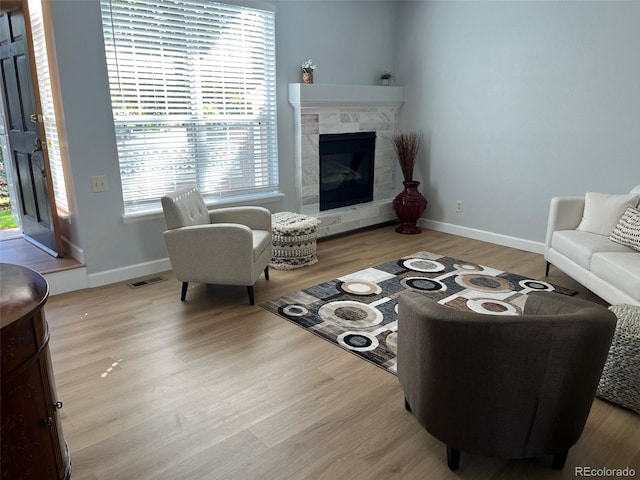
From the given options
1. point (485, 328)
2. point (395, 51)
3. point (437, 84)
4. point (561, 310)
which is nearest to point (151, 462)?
point (485, 328)

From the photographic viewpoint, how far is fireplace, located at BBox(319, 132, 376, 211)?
16.6 feet

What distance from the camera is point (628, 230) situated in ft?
10.5

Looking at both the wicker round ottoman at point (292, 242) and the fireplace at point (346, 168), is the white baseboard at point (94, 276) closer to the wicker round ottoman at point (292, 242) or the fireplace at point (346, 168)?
the wicker round ottoman at point (292, 242)

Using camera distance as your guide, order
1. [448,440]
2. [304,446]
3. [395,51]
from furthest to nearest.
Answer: [395,51] → [304,446] → [448,440]

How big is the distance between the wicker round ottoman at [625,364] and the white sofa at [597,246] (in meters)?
0.69

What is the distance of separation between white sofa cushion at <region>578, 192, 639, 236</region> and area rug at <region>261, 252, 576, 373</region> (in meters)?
0.53

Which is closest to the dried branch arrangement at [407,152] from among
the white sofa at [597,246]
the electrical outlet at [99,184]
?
the white sofa at [597,246]

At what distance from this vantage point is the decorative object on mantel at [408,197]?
520 cm

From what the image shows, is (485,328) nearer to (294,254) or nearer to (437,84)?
(294,254)

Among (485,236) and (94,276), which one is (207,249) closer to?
(94,276)

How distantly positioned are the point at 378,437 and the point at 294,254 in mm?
2259

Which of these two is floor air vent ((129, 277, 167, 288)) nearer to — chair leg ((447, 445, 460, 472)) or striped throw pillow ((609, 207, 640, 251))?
chair leg ((447, 445, 460, 472))

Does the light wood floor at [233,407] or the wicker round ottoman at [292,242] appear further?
the wicker round ottoman at [292,242]

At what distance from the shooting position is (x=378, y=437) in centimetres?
200
